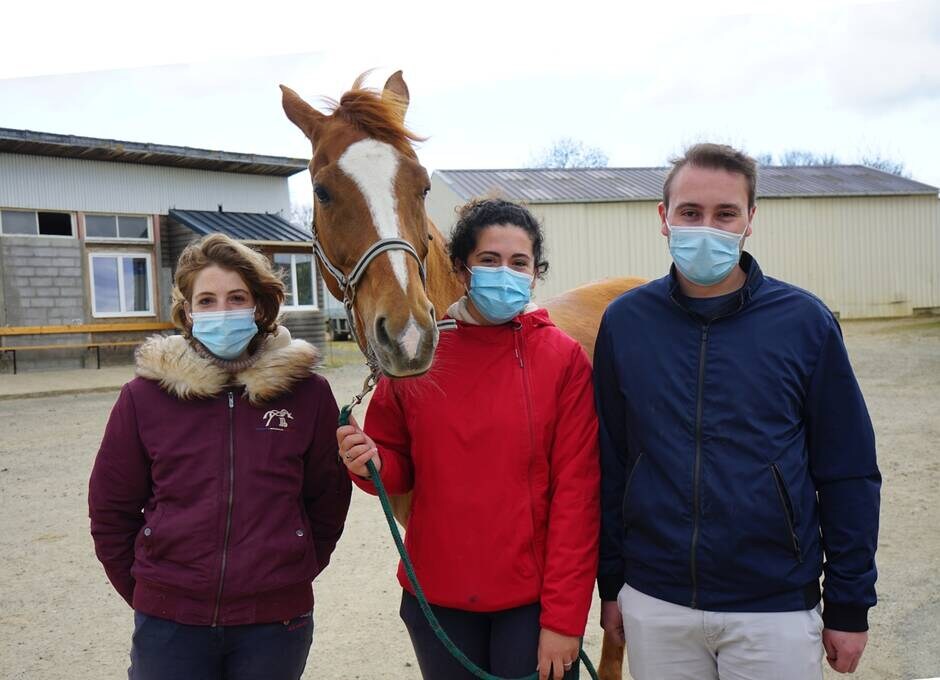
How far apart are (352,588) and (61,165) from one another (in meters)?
14.4

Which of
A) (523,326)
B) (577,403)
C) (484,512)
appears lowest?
(484,512)

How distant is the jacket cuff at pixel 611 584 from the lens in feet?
6.29

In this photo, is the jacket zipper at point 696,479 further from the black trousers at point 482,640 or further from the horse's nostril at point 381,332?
the horse's nostril at point 381,332

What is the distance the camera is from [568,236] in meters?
21.5

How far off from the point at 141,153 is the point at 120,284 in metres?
2.88

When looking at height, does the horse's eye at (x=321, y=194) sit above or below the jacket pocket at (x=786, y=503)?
above

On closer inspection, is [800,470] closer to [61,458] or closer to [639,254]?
[61,458]

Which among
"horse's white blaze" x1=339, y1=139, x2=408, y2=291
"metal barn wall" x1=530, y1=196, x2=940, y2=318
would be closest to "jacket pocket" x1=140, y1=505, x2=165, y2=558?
"horse's white blaze" x1=339, y1=139, x2=408, y2=291

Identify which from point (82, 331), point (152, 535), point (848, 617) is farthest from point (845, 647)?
point (82, 331)

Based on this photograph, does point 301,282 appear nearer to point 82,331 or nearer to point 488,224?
point 82,331

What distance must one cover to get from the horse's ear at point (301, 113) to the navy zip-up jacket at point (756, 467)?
1.29 m

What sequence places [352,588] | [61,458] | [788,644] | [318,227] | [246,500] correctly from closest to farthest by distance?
[788,644]
[246,500]
[318,227]
[352,588]
[61,458]

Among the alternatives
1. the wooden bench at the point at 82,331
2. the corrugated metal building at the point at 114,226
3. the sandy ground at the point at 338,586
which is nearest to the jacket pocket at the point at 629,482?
the sandy ground at the point at 338,586

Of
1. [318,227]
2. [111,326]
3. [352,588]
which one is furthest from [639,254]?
[318,227]
